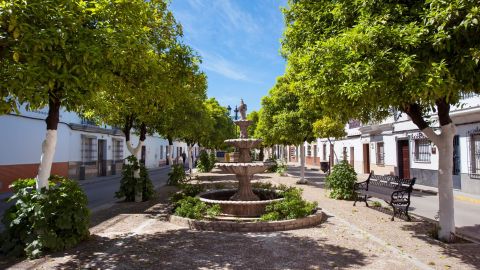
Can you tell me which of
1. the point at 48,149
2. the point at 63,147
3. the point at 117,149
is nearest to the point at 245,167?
the point at 48,149

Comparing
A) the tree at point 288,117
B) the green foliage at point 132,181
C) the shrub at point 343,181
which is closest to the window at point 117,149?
the tree at point 288,117

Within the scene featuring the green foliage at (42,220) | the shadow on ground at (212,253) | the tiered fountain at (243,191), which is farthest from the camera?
the tiered fountain at (243,191)

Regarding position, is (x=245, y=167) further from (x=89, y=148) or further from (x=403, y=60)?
(x=89, y=148)

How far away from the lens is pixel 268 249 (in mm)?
6578

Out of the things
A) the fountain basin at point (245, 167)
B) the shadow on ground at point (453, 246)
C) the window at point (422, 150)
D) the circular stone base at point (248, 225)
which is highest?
the window at point (422, 150)

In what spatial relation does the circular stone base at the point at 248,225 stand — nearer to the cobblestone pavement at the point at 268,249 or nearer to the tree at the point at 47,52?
the cobblestone pavement at the point at 268,249

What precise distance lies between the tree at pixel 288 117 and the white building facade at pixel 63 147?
8990 millimetres

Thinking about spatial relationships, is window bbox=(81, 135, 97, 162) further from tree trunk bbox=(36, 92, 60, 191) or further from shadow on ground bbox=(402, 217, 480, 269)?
shadow on ground bbox=(402, 217, 480, 269)

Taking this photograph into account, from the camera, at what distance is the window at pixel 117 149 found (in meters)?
29.0

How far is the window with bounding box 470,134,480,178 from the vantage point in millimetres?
14828

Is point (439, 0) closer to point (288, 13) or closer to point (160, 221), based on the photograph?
point (288, 13)

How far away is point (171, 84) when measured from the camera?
947 cm

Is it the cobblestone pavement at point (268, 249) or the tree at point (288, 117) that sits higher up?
the tree at point (288, 117)

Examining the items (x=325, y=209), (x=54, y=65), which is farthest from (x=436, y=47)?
(x=325, y=209)
